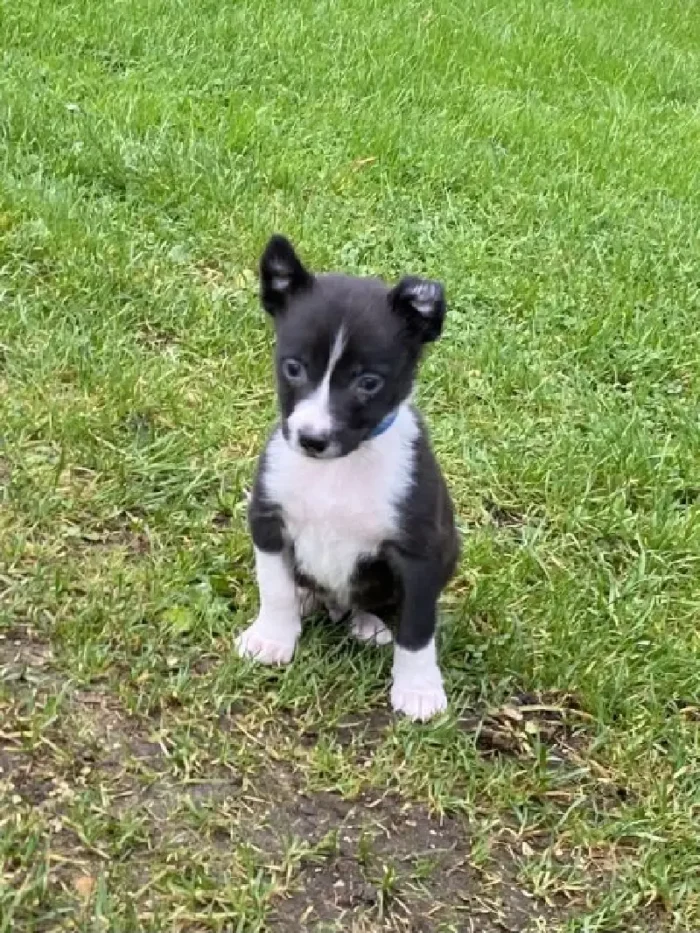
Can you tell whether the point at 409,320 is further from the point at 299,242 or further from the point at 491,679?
the point at 299,242

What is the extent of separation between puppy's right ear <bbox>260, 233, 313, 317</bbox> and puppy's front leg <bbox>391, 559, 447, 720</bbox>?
0.82 meters

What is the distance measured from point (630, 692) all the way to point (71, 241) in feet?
10.7

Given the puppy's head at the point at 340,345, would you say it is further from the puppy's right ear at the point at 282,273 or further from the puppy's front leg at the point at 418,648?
the puppy's front leg at the point at 418,648

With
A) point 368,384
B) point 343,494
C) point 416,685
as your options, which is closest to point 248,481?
point 343,494

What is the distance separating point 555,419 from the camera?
5387 mm

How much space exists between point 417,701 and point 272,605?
19.9 inches

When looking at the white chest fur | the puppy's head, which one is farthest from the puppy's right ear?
the white chest fur

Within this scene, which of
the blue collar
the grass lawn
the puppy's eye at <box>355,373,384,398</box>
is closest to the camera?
the grass lawn

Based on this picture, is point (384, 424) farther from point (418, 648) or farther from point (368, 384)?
point (418, 648)

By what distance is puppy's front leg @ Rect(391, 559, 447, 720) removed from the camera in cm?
360

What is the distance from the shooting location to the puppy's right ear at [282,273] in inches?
135

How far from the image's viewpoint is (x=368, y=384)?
133 inches

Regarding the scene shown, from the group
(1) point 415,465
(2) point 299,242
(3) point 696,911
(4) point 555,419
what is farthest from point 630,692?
(2) point 299,242

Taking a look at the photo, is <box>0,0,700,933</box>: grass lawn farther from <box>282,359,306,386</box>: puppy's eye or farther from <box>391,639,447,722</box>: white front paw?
<box>282,359,306,386</box>: puppy's eye
